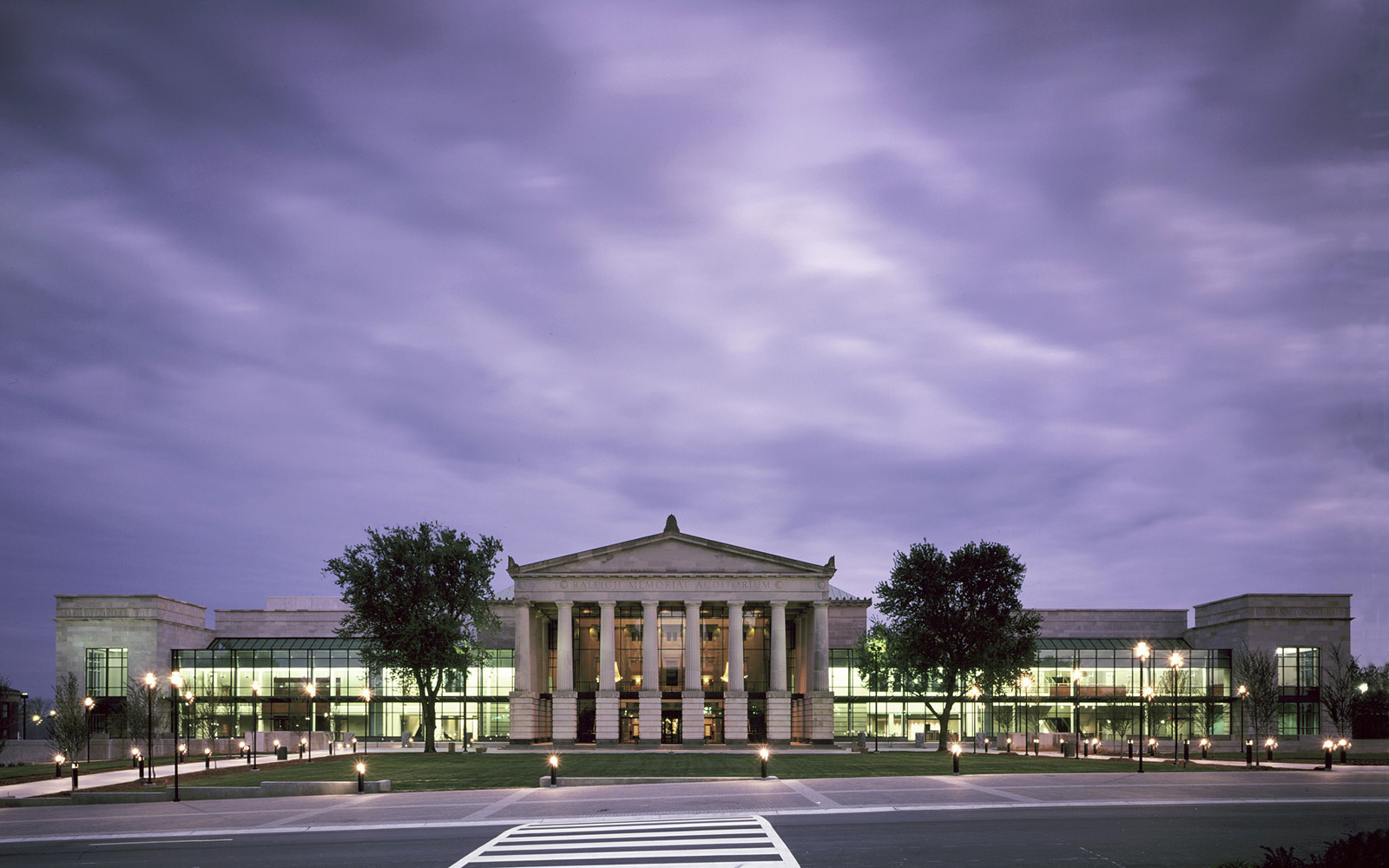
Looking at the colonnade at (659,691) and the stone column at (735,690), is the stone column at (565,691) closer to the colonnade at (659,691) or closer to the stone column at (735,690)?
the colonnade at (659,691)

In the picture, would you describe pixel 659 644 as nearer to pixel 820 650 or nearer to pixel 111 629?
pixel 820 650

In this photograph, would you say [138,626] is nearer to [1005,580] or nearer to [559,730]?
[559,730]

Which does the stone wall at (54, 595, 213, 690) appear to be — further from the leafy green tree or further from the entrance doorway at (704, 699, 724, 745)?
the leafy green tree

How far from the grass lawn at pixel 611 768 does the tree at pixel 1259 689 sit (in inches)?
1294

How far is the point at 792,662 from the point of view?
110000 millimetres

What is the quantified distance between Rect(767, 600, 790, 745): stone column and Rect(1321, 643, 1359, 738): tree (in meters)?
44.0

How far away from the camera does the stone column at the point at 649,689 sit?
9019cm

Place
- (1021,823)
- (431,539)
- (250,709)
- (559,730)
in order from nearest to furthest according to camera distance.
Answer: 1. (1021,823)
2. (431,539)
3. (559,730)
4. (250,709)

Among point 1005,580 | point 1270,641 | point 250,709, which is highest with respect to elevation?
point 1005,580

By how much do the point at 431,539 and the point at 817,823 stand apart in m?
54.8

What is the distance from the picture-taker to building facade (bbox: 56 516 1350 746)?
92500mm

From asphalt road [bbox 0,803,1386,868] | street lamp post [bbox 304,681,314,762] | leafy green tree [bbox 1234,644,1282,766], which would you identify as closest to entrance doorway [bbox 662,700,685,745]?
street lamp post [bbox 304,681,314,762]

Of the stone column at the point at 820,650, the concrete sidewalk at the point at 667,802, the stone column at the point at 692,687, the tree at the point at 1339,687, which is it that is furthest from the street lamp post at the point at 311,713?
the tree at the point at 1339,687

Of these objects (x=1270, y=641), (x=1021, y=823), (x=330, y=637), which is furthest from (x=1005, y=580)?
(x=330, y=637)
